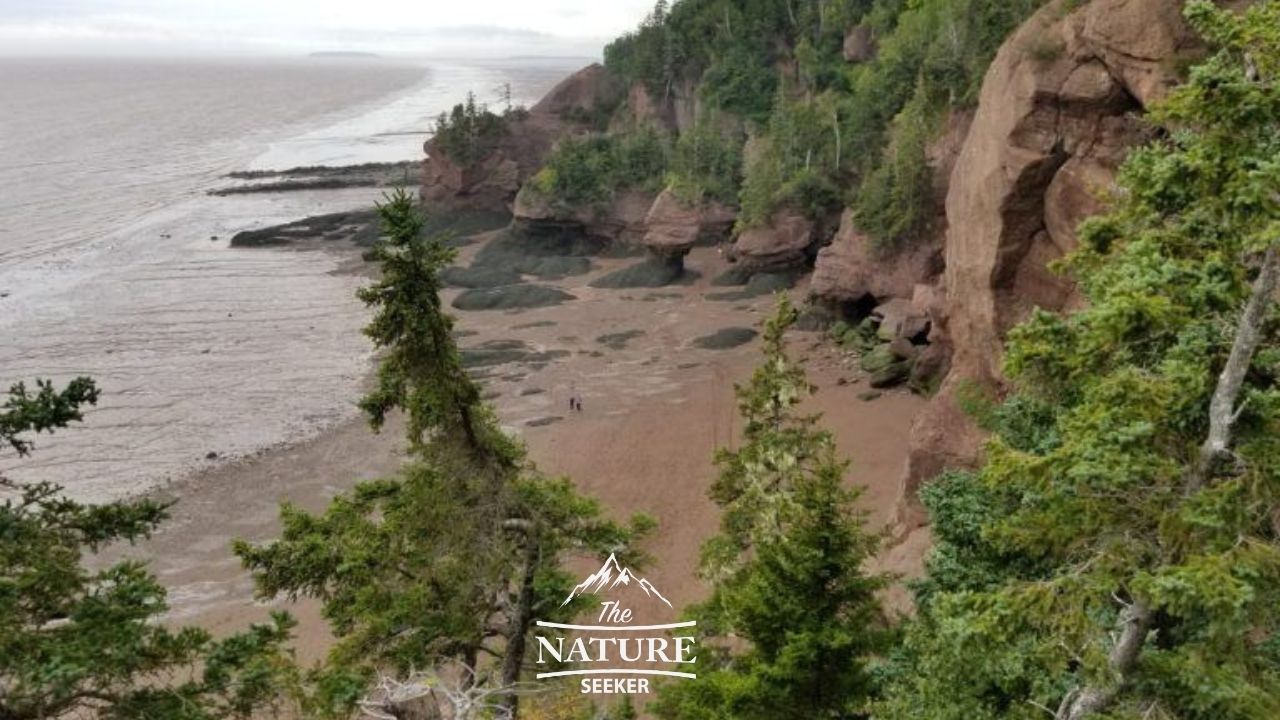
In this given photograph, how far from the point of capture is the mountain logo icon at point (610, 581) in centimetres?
1684

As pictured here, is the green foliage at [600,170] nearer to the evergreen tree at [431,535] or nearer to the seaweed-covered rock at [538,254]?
the seaweed-covered rock at [538,254]

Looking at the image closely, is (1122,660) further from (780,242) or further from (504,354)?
(780,242)

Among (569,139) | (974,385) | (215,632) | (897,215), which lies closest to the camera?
(974,385)

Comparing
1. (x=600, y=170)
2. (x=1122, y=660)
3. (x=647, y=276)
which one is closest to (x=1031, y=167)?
(x=1122, y=660)

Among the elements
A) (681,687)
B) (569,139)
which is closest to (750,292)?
(569,139)

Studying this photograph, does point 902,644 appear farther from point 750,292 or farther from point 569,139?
point 569,139

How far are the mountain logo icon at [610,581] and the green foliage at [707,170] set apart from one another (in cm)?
3783

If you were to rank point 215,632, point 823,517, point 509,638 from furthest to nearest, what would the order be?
point 215,632 < point 509,638 < point 823,517

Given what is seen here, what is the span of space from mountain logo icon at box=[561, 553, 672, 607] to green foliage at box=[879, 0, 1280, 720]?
9.02 m

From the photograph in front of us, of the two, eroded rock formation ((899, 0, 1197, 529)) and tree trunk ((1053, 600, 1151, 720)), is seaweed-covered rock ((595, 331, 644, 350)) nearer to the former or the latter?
eroded rock formation ((899, 0, 1197, 529))

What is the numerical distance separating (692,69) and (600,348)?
3841 cm

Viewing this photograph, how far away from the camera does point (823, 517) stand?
41.3 feet

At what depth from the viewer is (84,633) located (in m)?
8.84

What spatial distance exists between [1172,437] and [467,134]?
6806 cm
